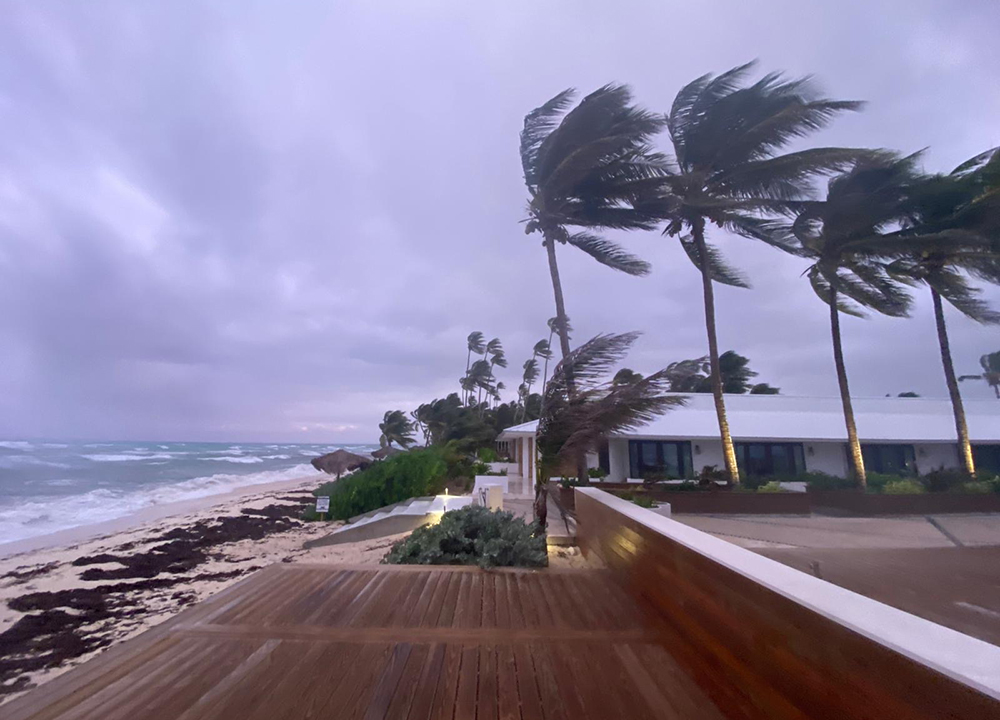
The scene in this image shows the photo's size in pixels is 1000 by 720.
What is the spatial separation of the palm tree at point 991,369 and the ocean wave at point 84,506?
4326 cm

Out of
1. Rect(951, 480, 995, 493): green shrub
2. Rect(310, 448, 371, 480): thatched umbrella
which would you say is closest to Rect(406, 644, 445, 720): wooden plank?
Rect(951, 480, 995, 493): green shrub

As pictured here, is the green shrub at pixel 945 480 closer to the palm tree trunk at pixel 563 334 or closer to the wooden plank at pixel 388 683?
the palm tree trunk at pixel 563 334

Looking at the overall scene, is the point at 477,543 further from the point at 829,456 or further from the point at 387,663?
the point at 829,456

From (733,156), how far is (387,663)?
12.7 m

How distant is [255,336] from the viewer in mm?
20547

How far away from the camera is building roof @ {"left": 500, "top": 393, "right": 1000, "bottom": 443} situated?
567 inches

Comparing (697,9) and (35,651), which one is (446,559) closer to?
(35,651)

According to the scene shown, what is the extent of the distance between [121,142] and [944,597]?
12964mm

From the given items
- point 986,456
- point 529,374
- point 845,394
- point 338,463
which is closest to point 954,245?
point 845,394

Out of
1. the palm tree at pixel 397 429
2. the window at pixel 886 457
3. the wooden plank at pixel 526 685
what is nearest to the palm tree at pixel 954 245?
the window at pixel 886 457

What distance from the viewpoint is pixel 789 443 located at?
1531 centimetres

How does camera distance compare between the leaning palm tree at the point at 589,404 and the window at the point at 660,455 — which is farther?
the window at the point at 660,455

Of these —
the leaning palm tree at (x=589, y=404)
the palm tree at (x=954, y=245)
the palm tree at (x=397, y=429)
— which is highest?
the palm tree at (x=954, y=245)

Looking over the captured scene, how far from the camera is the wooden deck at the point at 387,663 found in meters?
2.05
